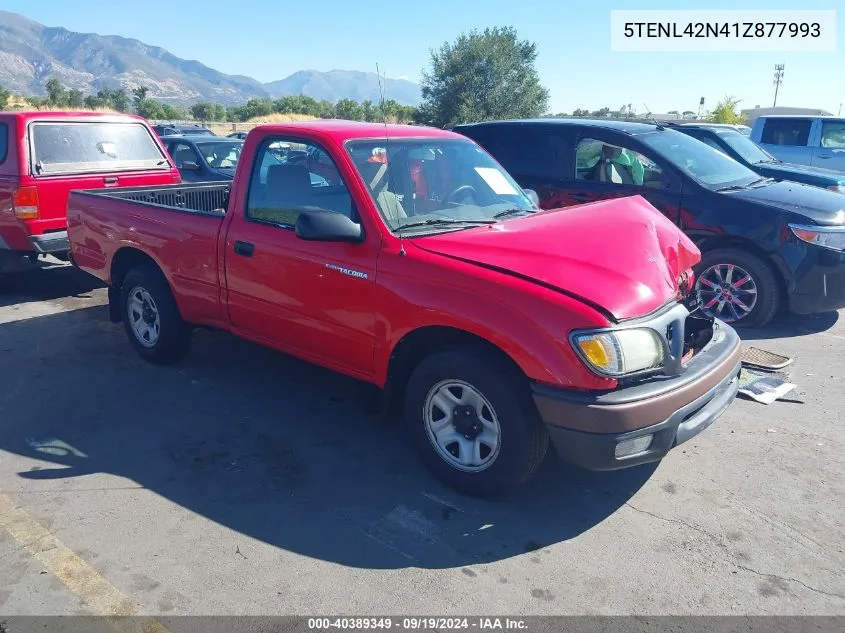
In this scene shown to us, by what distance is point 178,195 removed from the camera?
638cm

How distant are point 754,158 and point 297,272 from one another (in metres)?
8.40

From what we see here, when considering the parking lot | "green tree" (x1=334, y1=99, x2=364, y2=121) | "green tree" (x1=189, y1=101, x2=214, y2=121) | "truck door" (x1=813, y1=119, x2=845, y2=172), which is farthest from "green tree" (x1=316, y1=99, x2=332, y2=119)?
the parking lot

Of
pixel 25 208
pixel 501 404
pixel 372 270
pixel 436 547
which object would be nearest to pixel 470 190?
pixel 372 270

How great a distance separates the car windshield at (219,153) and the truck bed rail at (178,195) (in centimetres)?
543

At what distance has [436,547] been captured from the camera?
3.20 meters

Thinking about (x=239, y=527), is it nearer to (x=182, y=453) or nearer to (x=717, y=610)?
(x=182, y=453)

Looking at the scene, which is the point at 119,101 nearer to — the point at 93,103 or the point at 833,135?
the point at 93,103

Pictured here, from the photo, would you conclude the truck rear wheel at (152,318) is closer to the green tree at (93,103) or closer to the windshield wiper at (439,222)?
the windshield wiper at (439,222)

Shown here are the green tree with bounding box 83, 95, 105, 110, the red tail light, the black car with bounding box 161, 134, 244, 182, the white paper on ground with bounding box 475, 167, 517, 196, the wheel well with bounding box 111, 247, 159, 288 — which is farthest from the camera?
the green tree with bounding box 83, 95, 105, 110

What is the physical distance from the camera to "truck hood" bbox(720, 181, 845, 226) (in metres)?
6.23

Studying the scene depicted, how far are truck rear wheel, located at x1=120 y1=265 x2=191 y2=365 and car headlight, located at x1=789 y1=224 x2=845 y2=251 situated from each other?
17.5 feet

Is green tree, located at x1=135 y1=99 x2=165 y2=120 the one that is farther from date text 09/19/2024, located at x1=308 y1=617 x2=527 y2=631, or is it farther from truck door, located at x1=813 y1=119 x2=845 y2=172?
date text 09/19/2024, located at x1=308 y1=617 x2=527 y2=631

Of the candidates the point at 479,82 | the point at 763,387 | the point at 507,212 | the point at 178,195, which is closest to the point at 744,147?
the point at 763,387

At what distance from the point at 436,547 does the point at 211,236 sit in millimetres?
2654
